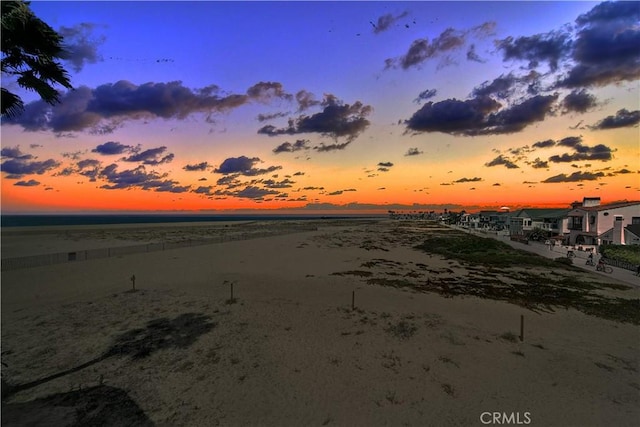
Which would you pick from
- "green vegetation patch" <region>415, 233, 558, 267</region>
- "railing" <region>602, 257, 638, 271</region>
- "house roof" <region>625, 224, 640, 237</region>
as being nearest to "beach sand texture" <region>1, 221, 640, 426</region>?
"railing" <region>602, 257, 638, 271</region>

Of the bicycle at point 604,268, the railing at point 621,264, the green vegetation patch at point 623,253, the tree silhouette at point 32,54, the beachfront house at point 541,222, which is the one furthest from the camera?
the beachfront house at point 541,222

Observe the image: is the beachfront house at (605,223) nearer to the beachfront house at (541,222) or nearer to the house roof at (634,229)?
the house roof at (634,229)

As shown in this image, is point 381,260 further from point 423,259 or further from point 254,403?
point 254,403

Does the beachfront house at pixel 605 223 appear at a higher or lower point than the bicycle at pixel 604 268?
higher

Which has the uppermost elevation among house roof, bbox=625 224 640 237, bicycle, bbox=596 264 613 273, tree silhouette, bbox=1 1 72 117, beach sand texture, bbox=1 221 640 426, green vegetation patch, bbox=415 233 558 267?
tree silhouette, bbox=1 1 72 117

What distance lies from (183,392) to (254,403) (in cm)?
238

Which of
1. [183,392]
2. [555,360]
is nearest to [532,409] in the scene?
[555,360]

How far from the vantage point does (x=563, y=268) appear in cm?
3034

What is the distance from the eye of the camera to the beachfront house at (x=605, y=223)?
138ft

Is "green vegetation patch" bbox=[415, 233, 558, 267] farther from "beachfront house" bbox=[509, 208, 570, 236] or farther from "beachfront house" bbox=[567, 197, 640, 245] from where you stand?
"beachfront house" bbox=[509, 208, 570, 236]

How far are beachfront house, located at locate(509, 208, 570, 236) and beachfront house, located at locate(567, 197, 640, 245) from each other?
25.2 feet

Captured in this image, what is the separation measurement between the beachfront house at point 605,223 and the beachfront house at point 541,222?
7.68m

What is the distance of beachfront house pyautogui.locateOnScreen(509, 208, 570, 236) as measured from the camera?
5813 centimetres

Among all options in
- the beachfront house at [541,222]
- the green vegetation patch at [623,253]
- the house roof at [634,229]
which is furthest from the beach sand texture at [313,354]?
the beachfront house at [541,222]
